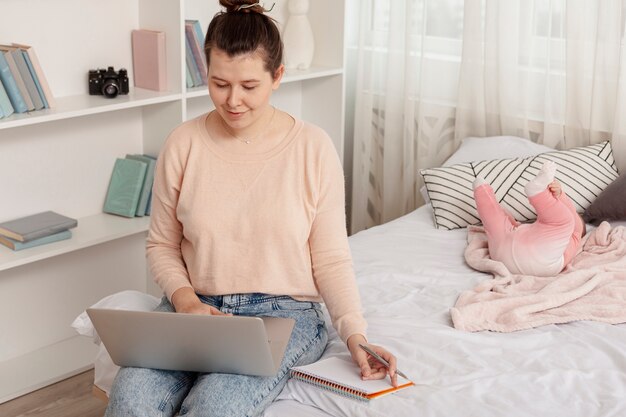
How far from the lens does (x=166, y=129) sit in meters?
2.83

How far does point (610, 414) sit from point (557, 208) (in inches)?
30.7

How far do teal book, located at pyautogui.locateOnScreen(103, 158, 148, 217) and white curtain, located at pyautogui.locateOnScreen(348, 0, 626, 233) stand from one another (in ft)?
2.99

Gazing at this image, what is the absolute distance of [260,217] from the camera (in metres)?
1.79

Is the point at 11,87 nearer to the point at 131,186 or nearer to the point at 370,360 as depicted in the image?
the point at 131,186

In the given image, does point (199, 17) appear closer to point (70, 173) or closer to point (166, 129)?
point (166, 129)

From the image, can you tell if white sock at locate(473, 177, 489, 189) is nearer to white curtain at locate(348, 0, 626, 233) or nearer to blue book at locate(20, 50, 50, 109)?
white curtain at locate(348, 0, 626, 233)

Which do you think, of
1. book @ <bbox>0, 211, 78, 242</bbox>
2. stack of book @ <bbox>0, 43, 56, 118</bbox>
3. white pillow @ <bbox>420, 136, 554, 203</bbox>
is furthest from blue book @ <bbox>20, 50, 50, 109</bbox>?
white pillow @ <bbox>420, 136, 554, 203</bbox>

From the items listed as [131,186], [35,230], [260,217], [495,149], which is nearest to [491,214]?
[495,149]

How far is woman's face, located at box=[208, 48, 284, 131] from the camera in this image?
1.73 metres

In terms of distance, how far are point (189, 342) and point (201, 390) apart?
9 cm

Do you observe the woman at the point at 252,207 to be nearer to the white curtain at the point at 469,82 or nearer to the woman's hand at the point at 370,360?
the woman's hand at the point at 370,360

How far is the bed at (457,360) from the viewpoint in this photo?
161cm

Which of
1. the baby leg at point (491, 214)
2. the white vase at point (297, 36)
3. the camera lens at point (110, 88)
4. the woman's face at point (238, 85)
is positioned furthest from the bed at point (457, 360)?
the white vase at point (297, 36)

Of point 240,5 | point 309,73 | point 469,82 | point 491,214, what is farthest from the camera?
point 309,73
